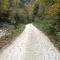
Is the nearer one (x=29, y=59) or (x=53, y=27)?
(x=29, y=59)

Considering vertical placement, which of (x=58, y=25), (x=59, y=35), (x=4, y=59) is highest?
(x=58, y=25)

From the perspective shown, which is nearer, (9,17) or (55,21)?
(55,21)

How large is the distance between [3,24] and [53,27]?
10.7 m

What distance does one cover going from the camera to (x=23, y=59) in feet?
38.2

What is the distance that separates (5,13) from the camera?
34656 millimetres

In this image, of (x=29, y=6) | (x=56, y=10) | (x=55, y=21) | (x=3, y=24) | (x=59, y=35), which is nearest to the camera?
(x=59, y=35)

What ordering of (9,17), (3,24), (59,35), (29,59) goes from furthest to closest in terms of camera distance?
(9,17), (3,24), (59,35), (29,59)

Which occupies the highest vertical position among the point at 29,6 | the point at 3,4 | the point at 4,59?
the point at 29,6

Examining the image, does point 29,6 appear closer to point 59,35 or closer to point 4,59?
point 59,35

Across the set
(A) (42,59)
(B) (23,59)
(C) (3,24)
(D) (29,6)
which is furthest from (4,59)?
(D) (29,6)

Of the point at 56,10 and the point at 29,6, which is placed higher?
the point at 29,6

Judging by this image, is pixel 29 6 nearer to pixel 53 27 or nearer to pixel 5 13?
pixel 5 13

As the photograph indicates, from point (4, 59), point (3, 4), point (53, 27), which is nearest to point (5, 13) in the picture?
point (3, 4)

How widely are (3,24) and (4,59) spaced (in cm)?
2153
